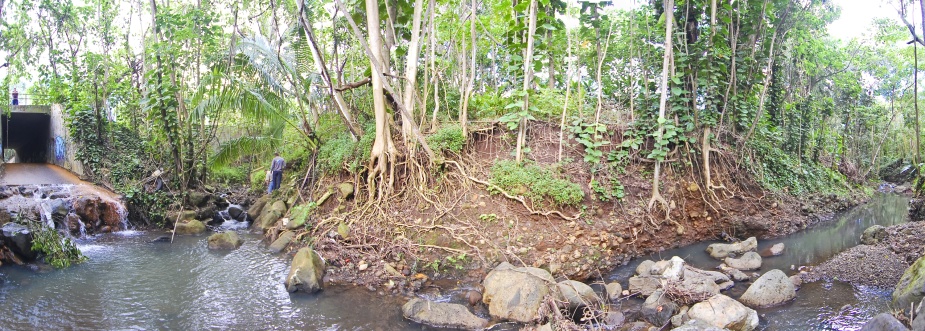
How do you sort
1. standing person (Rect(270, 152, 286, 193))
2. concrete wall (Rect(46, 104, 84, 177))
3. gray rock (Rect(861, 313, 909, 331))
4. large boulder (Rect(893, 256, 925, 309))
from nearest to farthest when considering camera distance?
gray rock (Rect(861, 313, 909, 331)) < large boulder (Rect(893, 256, 925, 309)) < standing person (Rect(270, 152, 286, 193)) < concrete wall (Rect(46, 104, 84, 177))

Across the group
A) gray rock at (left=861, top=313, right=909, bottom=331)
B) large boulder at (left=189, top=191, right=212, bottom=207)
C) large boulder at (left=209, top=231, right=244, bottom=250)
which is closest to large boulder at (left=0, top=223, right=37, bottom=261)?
large boulder at (left=209, top=231, right=244, bottom=250)

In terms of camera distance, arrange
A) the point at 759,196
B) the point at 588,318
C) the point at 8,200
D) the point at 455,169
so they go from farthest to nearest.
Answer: the point at 759,196, the point at 8,200, the point at 455,169, the point at 588,318

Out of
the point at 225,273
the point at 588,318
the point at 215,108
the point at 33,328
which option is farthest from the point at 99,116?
the point at 588,318

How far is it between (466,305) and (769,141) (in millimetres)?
11394

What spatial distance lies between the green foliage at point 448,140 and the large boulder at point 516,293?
3698mm

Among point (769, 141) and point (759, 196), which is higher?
point (769, 141)

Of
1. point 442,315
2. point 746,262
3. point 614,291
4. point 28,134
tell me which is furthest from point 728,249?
point 28,134

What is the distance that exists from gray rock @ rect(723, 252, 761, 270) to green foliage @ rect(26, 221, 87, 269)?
37.0 feet

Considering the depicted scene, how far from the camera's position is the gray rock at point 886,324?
491 centimetres

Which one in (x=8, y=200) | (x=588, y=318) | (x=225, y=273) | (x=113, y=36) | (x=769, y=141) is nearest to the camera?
(x=588, y=318)

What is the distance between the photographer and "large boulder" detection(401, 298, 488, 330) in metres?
6.43

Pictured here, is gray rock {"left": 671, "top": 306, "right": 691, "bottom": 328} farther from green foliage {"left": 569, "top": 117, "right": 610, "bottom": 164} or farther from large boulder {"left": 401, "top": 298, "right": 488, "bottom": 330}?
green foliage {"left": 569, "top": 117, "right": 610, "bottom": 164}

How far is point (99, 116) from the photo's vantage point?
15062mm

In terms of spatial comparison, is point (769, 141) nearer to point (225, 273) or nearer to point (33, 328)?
point (225, 273)
